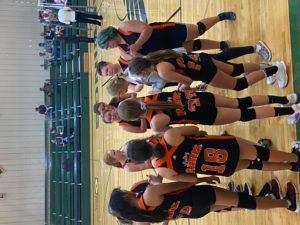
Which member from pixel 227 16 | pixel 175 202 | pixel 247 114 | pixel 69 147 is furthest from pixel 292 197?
pixel 69 147

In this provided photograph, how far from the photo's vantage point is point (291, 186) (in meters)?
3.07

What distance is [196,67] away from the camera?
3221 mm

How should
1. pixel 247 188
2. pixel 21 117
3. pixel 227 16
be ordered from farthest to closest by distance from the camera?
pixel 21 117 → pixel 227 16 → pixel 247 188

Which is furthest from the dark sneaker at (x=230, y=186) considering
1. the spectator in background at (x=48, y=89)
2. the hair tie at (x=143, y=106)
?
the spectator in background at (x=48, y=89)

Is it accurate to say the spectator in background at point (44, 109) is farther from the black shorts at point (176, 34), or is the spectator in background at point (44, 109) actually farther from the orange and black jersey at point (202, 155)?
the orange and black jersey at point (202, 155)

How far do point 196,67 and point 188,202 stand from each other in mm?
1164

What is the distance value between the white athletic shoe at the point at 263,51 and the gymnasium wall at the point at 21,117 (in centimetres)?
798

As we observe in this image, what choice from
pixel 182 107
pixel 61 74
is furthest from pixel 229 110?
pixel 61 74

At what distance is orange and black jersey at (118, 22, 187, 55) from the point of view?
332cm

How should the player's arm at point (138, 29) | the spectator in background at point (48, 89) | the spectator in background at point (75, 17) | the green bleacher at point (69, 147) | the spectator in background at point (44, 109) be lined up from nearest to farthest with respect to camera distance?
1. the player's arm at point (138, 29)
2. the spectator in background at point (75, 17)
3. the green bleacher at point (69, 147)
4. the spectator in background at point (44, 109)
5. the spectator in background at point (48, 89)

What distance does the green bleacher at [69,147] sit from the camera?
27.7 feet

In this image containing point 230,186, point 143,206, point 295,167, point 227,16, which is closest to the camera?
point 143,206

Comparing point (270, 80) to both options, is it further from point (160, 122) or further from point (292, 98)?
point (160, 122)

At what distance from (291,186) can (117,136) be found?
4.67 meters
